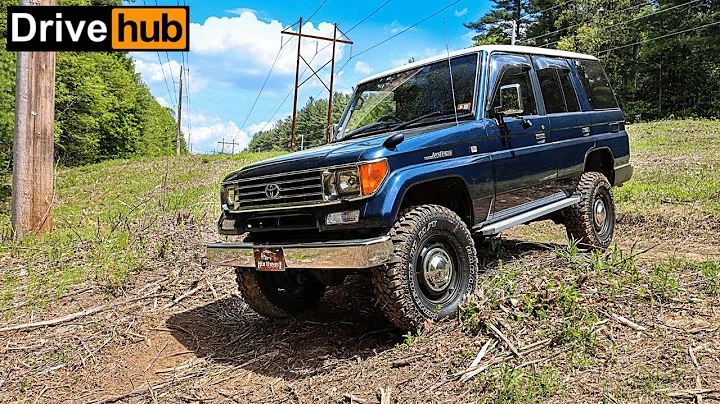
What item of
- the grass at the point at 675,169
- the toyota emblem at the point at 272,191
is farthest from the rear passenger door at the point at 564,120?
the grass at the point at 675,169

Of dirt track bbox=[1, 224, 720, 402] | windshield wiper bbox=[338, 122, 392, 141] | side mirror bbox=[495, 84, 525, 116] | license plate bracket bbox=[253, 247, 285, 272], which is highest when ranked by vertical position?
side mirror bbox=[495, 84, 525, 116]

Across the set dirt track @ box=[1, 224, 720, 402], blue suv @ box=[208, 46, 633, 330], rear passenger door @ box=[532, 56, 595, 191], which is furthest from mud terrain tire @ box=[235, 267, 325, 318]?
rear passenger door @ box=[532, 56, 595, 191]

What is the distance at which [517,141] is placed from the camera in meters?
4.88

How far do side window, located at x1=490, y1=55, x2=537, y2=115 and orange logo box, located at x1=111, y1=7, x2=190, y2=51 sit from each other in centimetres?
534

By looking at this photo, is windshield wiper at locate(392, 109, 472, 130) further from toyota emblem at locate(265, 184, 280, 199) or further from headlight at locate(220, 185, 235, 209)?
headlight at locate(220, 185, 235, 209)

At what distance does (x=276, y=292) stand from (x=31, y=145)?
5369 mm

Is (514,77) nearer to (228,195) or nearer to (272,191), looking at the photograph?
(272,191)

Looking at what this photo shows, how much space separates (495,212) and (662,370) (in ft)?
6.18

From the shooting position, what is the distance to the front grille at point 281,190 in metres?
3.71

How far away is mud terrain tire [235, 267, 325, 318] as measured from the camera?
A: 457cm

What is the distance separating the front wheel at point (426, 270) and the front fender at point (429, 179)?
18 cm

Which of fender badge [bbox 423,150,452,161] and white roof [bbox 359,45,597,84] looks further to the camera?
white roof [bbox 359,45,597,84]

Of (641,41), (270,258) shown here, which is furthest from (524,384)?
(641,41)

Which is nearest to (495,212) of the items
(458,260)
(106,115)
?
(458,260)
